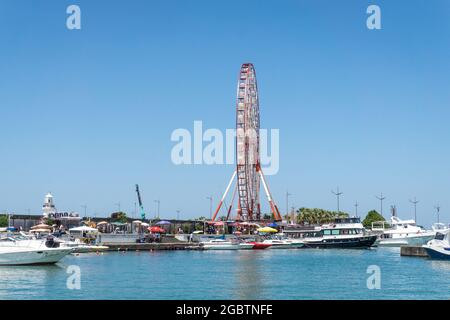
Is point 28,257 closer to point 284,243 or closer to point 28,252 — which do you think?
point 28,252

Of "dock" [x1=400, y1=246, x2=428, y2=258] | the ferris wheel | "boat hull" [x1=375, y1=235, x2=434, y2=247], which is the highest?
the ferris wheel

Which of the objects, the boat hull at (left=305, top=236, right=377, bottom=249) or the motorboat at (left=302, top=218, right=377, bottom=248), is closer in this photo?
the boat hull at (left=305, top=236, right=377, bottom=249)

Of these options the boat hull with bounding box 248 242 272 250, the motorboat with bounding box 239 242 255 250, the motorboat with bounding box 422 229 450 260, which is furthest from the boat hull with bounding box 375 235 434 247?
the motorboat with bounding box 422 229 450 260

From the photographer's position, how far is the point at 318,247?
3297 inches

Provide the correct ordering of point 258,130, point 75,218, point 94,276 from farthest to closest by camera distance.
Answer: point 75,218
point 258,130
point 94,276

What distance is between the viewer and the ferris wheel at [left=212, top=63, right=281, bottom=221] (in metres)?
90.2

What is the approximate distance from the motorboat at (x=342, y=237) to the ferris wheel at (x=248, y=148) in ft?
41.2

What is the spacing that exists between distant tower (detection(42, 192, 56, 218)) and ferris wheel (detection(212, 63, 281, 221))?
31.2 m

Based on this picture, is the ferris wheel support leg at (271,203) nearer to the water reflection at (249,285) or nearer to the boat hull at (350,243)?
the boat hull at (350,243)

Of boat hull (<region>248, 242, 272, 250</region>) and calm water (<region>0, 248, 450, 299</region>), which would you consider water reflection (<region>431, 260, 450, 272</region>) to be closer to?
calm water (<region>0, 248, 450, 299</region>)

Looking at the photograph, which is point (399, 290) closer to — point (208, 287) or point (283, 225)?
point (208, 287)
